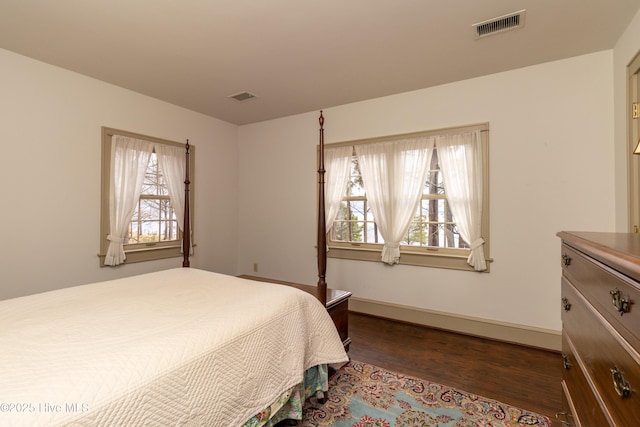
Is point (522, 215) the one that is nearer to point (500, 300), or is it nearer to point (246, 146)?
point (500, 300)

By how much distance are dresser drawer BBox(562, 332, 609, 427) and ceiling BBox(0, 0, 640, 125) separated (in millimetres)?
2047

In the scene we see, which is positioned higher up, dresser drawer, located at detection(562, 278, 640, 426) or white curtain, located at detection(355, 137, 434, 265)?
white curtain, located at detection(355, 137, 434, 265)

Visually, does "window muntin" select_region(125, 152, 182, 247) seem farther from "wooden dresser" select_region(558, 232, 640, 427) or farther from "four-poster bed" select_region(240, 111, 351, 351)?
"wooden dresser" select_region(558, 232, 640, 427)

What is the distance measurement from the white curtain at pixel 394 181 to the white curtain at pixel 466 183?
20cm

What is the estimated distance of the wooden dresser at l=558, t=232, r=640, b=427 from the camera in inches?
26.3

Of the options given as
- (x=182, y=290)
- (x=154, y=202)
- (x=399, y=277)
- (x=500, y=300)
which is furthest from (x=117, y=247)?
(x=500, y=300)

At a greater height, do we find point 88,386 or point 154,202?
point 154,202

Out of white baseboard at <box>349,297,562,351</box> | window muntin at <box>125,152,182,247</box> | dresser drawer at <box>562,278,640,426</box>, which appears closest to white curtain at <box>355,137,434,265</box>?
white baseboard at <box>349,297,562,351</box>

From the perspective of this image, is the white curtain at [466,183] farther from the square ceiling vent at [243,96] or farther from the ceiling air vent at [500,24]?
the square ceiling vent at [243,96]

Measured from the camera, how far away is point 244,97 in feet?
11.3

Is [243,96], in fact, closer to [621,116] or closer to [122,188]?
[122,188]

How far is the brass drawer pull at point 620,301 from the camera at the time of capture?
0.70m

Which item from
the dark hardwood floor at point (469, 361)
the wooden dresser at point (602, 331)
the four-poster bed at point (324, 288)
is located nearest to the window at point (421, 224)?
the dark hardwood floor at point (469, 361)

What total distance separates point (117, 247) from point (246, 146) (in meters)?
2.24
